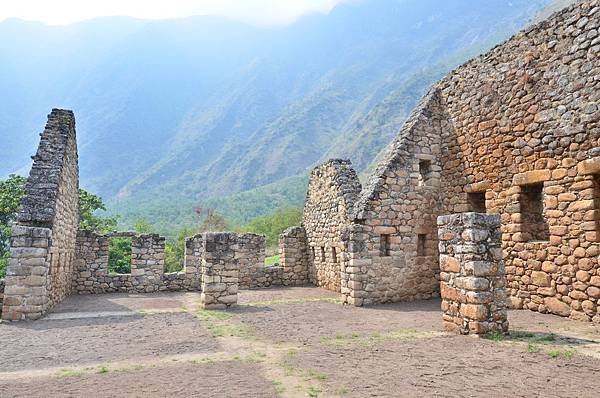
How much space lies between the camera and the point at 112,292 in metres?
17.6

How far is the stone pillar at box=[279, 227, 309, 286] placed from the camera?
1981cm

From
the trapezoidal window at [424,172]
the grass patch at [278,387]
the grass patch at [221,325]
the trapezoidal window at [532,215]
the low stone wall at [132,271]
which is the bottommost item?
the grass patch at [221,325]

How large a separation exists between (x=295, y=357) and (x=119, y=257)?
63.6ft

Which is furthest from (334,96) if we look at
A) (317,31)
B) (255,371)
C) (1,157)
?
(255,371)

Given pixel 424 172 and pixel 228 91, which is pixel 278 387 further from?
pixel 228 91

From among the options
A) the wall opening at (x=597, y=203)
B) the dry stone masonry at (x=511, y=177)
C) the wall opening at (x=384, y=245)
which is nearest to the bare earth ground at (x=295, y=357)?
the dry stone masonry at (x=511, y=177)

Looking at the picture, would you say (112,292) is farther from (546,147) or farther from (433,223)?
(546,147)

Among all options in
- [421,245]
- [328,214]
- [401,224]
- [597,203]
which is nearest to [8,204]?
[328,214]

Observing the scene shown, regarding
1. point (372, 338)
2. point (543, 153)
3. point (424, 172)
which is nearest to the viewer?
point (372, 338)

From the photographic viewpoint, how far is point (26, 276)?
10.8m

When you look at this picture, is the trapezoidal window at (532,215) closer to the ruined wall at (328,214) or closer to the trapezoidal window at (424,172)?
the trapezoidal window at (424,172)

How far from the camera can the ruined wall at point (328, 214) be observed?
53.2ft

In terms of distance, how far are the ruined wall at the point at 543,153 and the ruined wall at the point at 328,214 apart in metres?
4.62

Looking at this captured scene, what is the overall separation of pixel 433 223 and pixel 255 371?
918cm
